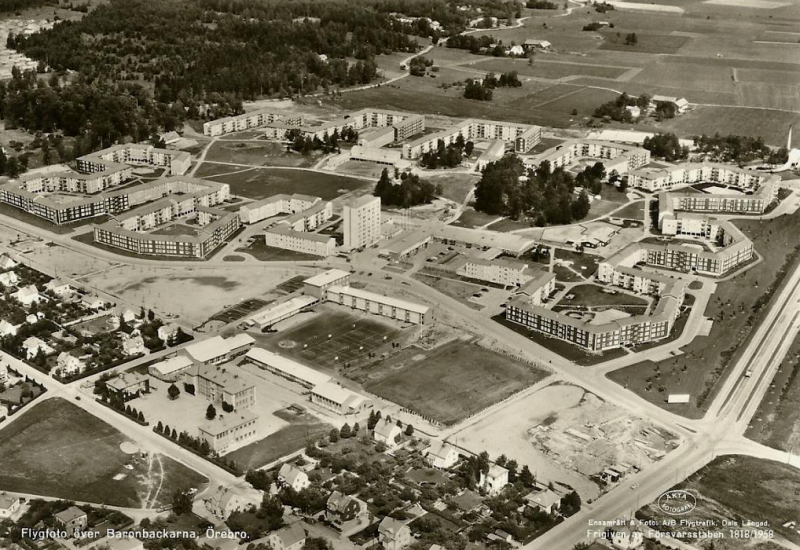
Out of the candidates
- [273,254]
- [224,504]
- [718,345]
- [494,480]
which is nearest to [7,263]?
[273,254]

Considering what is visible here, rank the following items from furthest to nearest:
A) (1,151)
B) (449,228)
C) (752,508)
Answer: (1,151), (449,228), (752,508)

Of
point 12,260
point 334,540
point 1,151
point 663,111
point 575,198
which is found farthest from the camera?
point 663,111

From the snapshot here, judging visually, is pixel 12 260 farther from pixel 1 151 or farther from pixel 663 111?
pixel 663 111

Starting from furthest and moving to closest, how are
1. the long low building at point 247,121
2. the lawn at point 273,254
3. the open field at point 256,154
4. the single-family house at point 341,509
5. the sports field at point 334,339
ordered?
1. the long low building at point 247,121
2. the open field at point 256,154
3. the lawn at point 273,254
4. the sports field at point 334,339
5. the single-family house at point 341,509

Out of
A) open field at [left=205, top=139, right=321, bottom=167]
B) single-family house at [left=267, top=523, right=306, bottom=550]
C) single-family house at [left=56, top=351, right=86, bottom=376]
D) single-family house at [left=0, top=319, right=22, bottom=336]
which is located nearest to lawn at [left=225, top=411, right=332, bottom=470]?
single-family house at [left=267, top=523, right=306, bottom=550]

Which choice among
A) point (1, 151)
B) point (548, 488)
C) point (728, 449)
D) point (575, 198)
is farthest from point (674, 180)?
point (1, 151)

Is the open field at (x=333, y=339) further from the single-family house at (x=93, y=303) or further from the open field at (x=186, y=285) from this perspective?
the single-family house at (x=93, y=303)

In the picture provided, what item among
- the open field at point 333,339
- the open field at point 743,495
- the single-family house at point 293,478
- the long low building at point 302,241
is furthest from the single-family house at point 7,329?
the open field at point 743,495
